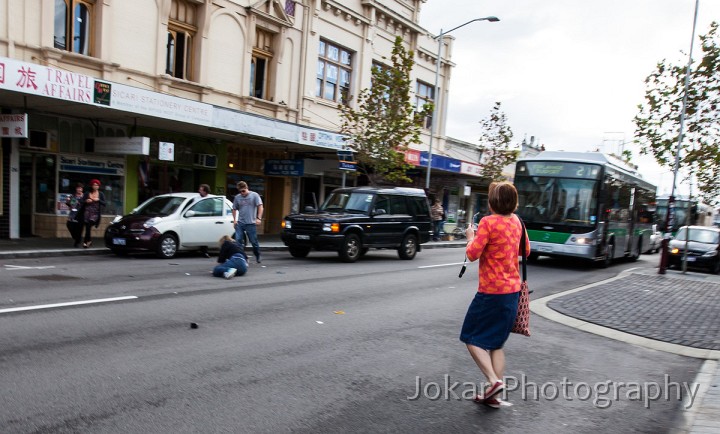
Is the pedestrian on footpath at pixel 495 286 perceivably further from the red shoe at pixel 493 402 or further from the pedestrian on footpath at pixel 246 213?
the pedestrian on footpath at pixel 246 213

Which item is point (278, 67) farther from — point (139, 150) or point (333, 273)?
point (333, 273)

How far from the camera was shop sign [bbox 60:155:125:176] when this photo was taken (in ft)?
53.1

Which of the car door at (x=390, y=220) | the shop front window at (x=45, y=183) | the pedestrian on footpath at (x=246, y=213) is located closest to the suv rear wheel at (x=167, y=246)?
the pedestrian on footpath at (x=246, y=213)

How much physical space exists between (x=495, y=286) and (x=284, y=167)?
18089 mm

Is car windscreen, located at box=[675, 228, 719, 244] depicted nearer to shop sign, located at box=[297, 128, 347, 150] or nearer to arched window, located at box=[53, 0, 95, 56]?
shop sign, located at box=[297, 128, 347, 150]

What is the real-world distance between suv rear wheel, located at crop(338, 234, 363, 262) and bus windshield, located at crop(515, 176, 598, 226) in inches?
197

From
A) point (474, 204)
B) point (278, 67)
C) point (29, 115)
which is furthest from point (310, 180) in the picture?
point (474, 204)

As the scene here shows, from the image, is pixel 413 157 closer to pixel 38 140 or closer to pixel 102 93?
pixel 102 93

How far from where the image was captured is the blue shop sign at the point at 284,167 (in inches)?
842

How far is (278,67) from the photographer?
22172 millimetres

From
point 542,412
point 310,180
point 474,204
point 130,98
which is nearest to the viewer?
point 542,412

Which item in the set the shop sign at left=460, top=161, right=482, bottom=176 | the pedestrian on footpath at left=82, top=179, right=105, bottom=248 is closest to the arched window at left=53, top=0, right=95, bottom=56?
the pedestrian on footpath at left=82, top=179, right=105, bottom=248

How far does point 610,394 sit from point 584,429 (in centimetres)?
104

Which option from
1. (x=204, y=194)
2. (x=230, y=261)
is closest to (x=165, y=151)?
(x=204, y=194)
